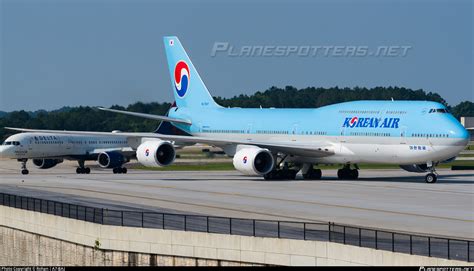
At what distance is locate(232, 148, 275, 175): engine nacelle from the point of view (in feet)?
214

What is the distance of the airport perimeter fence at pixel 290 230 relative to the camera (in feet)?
106

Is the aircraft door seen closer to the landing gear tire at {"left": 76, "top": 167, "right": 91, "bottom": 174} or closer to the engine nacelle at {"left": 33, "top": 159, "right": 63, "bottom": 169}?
the landing gear tire at {"left": 76, "top": 167, "right": 91, "bottom": 174}

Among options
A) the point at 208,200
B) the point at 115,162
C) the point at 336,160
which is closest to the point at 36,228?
the point at 208,200

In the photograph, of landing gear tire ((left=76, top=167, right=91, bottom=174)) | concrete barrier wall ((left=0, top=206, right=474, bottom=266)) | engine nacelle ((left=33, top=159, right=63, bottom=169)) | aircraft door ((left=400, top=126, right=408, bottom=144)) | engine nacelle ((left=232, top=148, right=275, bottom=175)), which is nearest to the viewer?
concrete barrier wall ((left=0, top=206, right=474, bottom=266))

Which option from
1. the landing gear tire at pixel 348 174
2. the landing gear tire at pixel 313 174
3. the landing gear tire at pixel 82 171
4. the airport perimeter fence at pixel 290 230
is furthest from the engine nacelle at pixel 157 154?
the landing gear tire at pixel 82 171

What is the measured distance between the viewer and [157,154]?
6875 centimetres

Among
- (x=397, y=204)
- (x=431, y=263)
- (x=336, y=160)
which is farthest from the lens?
(x=336, y=160)

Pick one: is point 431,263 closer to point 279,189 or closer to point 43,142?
point 279,189

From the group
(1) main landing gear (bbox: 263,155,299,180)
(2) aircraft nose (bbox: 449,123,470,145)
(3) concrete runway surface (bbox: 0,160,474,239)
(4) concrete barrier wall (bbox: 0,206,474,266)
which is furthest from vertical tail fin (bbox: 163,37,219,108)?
(4) concrete barrier wall (bbox: 0,206,474,266)

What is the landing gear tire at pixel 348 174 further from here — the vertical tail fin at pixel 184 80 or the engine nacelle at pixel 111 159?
the engine nacelle at pixel 111 159

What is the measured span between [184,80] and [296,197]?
2830 centimetres

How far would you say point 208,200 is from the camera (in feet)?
175

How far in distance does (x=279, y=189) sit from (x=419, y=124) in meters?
9.84

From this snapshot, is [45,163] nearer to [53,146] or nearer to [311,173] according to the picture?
[53,146]
